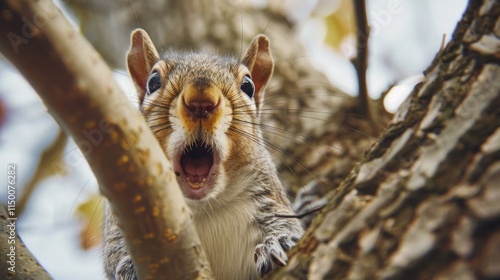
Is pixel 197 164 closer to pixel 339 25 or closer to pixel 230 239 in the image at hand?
pixel 230 239

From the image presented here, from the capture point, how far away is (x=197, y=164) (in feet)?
5.70

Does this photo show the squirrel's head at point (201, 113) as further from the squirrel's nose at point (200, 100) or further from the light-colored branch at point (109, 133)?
the light-colored branch at point (109, 133)

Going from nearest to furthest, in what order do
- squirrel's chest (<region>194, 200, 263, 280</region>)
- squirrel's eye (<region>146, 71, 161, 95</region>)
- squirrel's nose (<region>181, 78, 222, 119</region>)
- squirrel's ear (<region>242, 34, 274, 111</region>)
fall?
squirrel's nose (<region>181, 78, 222, 119</region>) < squirrel's chest (<region>194, 200, 263, 280</region>) < squirrel's eye (<region>146, 71, 161, 95</region>) < squirrel's ear (<region>242, 34, 274, 111</region>)

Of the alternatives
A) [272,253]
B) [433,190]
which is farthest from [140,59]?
[433,190]

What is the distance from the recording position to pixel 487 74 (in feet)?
3.32

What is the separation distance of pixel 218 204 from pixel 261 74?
2.20ft

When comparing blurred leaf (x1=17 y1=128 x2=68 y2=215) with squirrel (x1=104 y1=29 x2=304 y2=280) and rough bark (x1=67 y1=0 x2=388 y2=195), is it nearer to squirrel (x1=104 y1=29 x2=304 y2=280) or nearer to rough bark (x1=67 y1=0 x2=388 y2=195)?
rough bark (x1=67 y1=0 x2=388 y2=195)

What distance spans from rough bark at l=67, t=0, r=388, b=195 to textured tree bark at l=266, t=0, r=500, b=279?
1.07 metres

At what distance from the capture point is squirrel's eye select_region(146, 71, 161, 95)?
6.25 ft

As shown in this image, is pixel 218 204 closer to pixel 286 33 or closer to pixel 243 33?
pixel 243 33

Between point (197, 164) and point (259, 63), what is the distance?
684 mm

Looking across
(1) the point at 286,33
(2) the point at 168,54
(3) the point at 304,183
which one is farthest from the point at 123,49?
(3) the point at 304,183

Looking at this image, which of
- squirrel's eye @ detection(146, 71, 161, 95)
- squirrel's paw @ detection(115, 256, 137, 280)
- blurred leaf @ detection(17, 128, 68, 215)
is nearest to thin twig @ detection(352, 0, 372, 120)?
squirrel's eye @ detection(146, 71, 161, 95)

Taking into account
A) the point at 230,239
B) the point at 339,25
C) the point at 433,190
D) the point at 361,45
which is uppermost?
the point at 339,25
